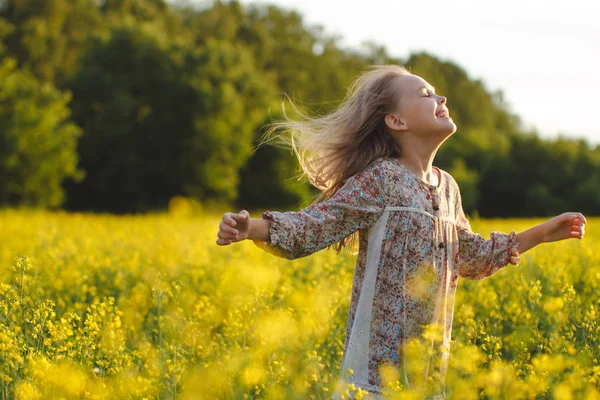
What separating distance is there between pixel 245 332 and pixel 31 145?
25213mm

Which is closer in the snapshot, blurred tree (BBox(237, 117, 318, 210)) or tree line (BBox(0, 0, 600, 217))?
tree line (BBox(0, 0, 600, 217))

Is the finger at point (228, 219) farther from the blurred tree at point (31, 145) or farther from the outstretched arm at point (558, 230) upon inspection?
the blurred tree at point (31, 145)

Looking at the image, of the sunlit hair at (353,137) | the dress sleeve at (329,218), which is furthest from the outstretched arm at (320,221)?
the sunlit hair at (353,137)

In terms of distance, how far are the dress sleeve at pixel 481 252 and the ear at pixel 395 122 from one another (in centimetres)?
48

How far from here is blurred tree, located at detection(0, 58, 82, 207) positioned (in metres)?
26.2

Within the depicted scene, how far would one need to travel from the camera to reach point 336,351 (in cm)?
435

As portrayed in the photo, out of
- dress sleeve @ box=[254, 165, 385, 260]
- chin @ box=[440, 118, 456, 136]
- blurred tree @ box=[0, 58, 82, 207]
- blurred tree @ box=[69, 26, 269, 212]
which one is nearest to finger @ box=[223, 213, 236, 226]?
dress sleeve @ box=[254, 165, 385, 260]

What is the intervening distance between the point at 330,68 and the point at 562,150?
19158 mm

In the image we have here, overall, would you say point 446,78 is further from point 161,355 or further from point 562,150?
point 161,355

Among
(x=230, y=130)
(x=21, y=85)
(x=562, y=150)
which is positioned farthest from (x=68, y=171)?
(x=562, y=150)

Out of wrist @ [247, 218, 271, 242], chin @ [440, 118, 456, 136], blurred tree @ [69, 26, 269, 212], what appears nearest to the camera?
wrist @ [247, 218, 271, 242]

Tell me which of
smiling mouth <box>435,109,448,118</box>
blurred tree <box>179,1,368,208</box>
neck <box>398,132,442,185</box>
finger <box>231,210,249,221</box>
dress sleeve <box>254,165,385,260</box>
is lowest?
finger <box>231,210,249,221</box>

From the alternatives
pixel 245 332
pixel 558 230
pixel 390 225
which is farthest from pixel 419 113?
pixel 245 332

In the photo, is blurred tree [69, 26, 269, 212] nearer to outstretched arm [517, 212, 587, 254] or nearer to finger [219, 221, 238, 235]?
outstretched arm [517, 212, 587, 254]
